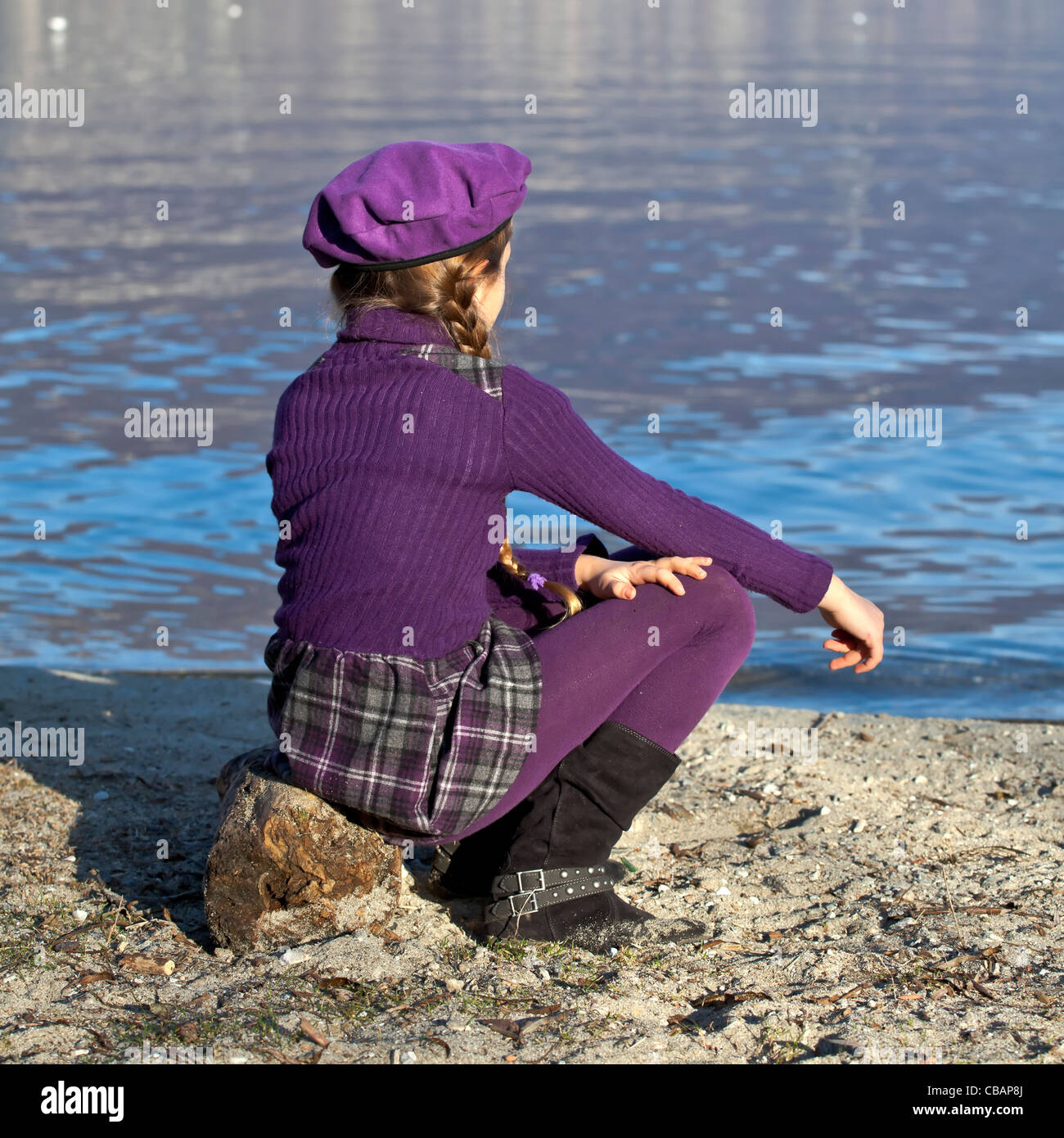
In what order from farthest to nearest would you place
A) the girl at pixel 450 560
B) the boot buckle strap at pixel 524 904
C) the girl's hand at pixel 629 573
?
the boot buckle strap at pixel 524 904 < the girl's hand at pixel 629 573 < the girl at pixel 450 560

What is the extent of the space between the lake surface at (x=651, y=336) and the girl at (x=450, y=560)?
375mm

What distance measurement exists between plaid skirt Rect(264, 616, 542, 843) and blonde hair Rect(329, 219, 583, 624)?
0.64 metres

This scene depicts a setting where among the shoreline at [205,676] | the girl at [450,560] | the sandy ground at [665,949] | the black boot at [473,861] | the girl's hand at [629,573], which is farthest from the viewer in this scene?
the shoreline at [205,676]

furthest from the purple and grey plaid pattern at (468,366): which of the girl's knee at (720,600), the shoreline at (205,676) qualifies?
the shoreline at (205,676)

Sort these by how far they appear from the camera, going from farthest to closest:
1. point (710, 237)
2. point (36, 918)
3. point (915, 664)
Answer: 1. point (710, 237)
2. point (915, 664)
3. point (36, 918)

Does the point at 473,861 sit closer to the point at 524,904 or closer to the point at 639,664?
the point at 524,904

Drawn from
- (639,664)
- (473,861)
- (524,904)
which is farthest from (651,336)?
(524,904)

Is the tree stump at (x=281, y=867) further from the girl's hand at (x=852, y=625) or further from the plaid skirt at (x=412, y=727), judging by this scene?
the girl's hand at (x=852, y=625)

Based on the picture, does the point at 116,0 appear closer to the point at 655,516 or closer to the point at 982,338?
the point at 982,338

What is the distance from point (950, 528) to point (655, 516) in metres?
5.09

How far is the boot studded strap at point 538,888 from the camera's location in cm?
322

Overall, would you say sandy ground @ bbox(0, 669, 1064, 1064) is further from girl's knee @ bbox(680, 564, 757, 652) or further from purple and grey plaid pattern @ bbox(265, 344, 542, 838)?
girl's knee @ bbox(680, 564, 757, 652)

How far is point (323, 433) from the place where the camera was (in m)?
2.91
